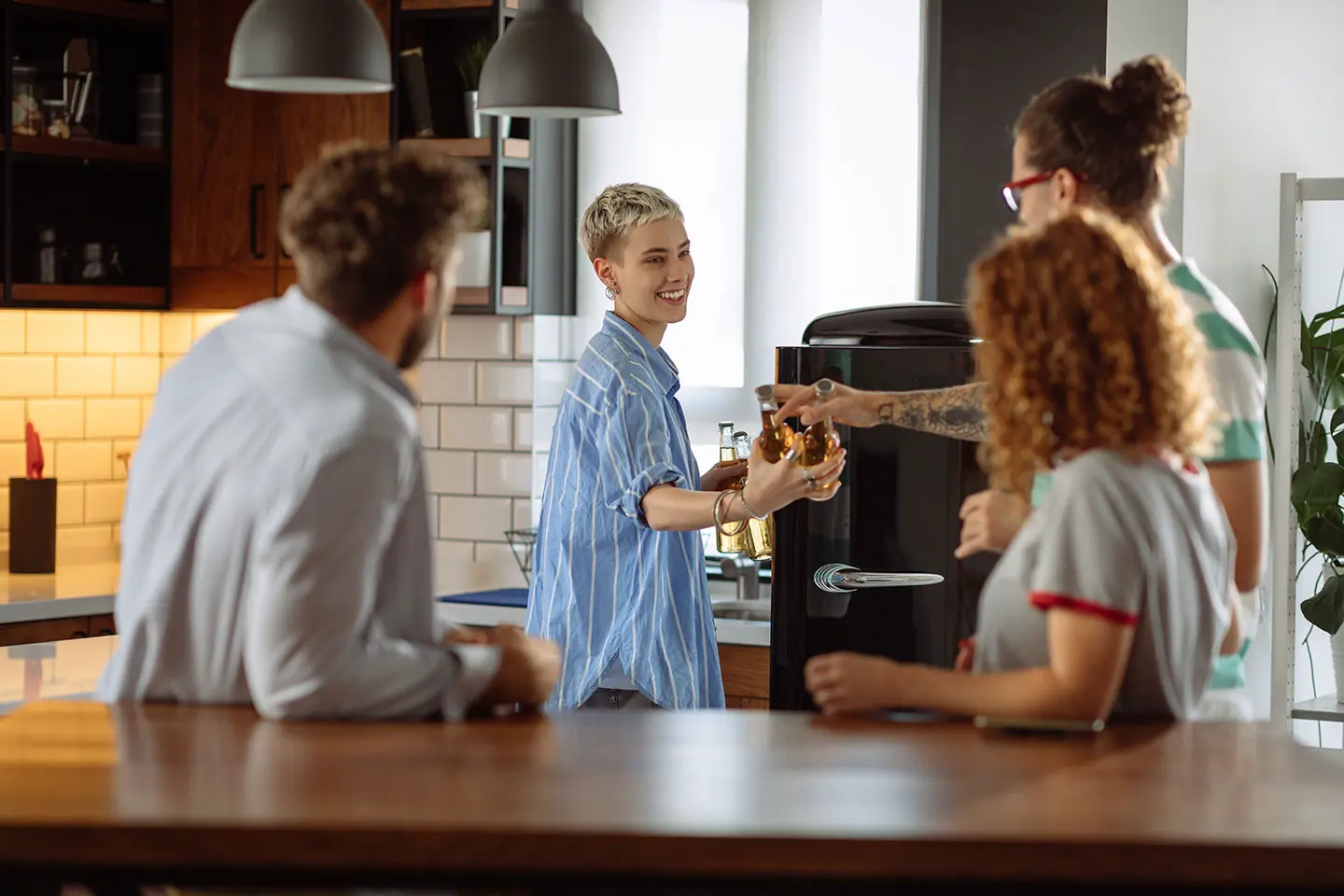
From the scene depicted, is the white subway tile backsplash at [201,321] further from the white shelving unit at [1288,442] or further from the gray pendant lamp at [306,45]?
the white shelving unit at [1288,442]

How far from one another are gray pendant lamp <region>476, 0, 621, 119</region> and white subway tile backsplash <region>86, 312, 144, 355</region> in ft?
7.85

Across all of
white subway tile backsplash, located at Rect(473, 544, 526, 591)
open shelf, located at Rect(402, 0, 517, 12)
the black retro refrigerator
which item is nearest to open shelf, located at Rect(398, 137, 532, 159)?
open shelf, located at Rect(402, 0, 517, 12)

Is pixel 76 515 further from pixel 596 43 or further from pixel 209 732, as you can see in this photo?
pixel 209 732

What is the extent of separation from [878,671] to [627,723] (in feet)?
0.88

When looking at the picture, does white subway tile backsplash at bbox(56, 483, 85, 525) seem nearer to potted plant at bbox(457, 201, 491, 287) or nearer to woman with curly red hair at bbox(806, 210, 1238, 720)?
potted plant at bbox(457, 201, 491, 287)

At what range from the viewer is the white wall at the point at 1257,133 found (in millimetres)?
3820

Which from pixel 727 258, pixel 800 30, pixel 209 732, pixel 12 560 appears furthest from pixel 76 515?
pixel 209 732

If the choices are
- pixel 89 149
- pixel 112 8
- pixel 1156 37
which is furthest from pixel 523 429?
pixel 1156 37

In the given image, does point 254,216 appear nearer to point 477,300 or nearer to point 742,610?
point 477,300

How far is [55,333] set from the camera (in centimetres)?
483

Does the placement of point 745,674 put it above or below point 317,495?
below

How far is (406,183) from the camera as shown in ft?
5.29

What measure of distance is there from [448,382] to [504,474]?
0.31m

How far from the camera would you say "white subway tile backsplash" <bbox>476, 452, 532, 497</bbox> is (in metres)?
4.58
